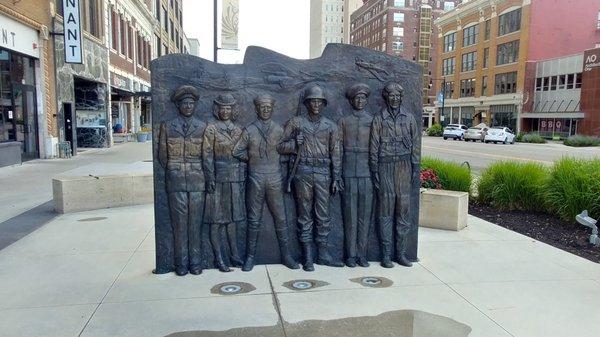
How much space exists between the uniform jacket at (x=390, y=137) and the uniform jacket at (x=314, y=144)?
453 mm

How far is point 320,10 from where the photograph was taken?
495 ft

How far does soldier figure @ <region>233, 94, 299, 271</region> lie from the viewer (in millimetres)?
5148

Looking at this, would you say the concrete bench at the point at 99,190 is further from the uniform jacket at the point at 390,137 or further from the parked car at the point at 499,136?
the parked car at the point at 499,136

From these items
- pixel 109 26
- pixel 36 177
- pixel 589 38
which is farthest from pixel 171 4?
pixel 589 38

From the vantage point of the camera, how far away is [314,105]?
204 inches

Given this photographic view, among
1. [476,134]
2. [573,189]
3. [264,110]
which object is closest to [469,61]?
[476,134]

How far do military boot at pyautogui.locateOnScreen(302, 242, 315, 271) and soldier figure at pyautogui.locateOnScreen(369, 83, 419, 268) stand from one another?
886 mm

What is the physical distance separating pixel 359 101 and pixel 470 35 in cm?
6042

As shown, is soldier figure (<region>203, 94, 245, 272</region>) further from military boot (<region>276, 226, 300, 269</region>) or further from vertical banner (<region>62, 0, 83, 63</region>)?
vertical banner (<region>62, 0, 83, 63</region>)

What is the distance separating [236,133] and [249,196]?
0.72 meters

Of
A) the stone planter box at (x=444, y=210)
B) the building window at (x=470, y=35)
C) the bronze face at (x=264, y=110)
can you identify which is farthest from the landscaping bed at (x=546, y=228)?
the building window at (x=470, y=35)

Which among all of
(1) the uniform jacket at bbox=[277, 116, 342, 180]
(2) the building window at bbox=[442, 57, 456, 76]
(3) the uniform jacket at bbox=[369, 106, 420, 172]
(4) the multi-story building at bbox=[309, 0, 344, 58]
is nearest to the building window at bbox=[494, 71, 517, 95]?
(2) the building window at bbox=[442, 57, 456, 76]

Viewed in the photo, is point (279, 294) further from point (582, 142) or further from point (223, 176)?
point (582, 142)

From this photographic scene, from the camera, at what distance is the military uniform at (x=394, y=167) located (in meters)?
5.43
